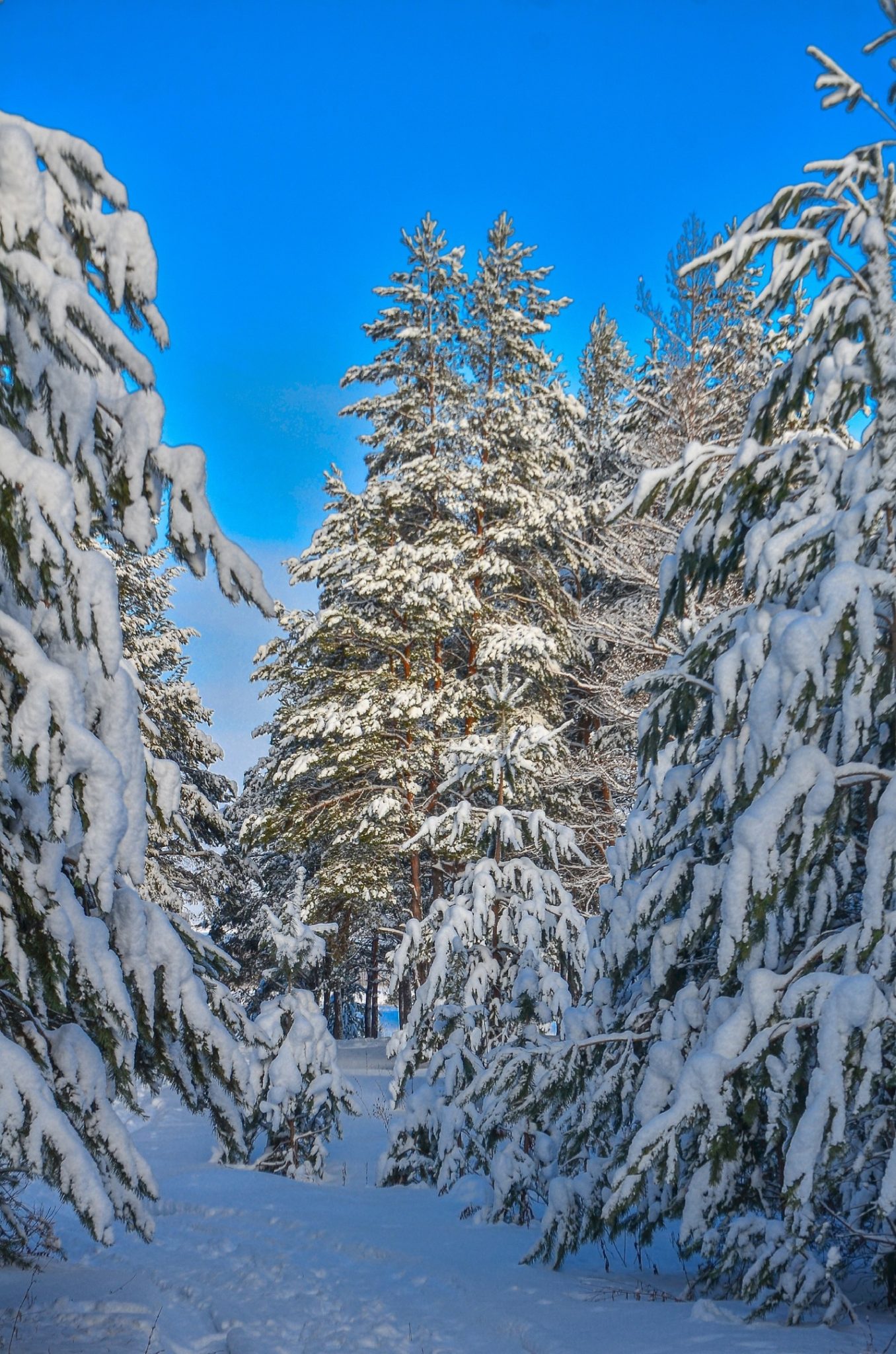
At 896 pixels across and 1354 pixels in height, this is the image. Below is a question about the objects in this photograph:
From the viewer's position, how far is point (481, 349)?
18.9 meters

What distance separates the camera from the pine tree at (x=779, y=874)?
3.31 m

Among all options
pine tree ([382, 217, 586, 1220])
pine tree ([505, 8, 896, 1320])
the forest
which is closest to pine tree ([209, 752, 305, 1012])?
pine tree ([382, 217, 586, 1220])

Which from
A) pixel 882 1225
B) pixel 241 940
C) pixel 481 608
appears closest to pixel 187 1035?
pixel 882 1225

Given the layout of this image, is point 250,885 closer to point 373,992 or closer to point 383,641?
point 383,641

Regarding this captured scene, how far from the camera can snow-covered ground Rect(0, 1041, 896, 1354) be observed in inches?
137

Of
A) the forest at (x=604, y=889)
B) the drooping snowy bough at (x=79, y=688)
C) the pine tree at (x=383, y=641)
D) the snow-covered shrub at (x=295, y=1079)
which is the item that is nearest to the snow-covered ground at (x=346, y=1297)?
the forest at (x=604, y=889)

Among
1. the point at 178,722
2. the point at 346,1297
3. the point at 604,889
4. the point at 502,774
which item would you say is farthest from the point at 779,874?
the point at 178,722

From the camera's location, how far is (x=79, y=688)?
9.15 ft

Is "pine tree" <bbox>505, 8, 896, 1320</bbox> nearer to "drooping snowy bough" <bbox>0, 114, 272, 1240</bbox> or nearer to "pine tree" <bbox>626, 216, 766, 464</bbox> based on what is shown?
"drooping snowy bough" <bbox>0, 114, 272, 1240</bbox>

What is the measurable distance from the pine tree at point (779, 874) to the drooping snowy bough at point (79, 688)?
1.98 meters

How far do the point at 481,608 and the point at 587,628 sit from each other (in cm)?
250

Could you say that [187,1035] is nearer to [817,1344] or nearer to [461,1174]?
[817,1344]

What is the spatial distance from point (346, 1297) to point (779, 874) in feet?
11.0

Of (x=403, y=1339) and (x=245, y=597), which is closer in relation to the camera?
(x=245, y=597)
